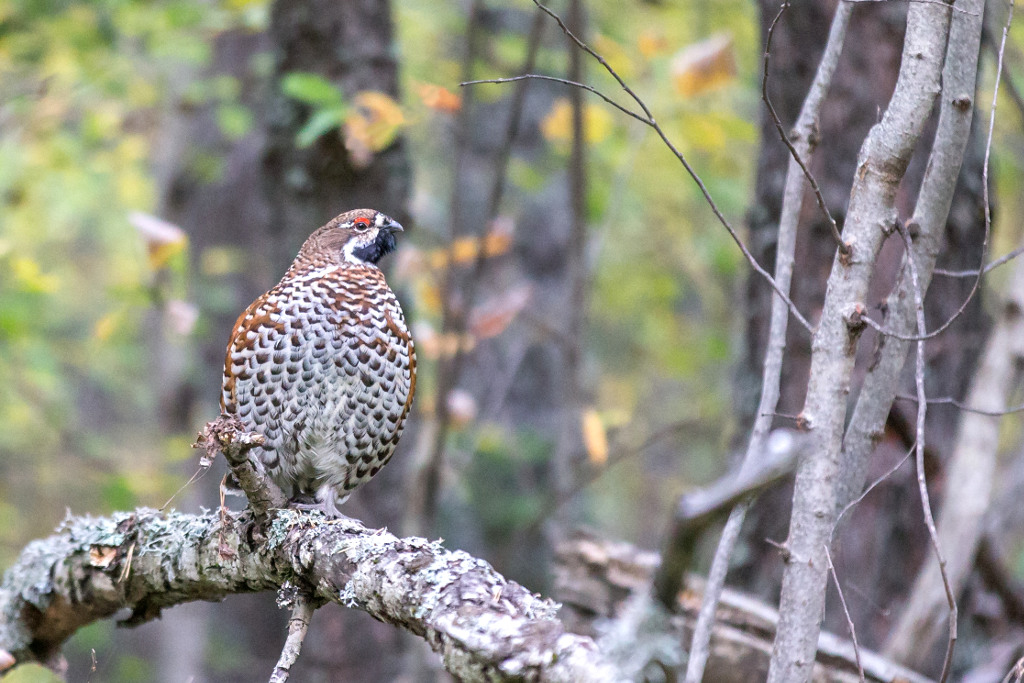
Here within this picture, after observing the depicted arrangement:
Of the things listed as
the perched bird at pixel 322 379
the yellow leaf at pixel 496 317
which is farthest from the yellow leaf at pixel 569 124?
the perched bird at pixel 322 379

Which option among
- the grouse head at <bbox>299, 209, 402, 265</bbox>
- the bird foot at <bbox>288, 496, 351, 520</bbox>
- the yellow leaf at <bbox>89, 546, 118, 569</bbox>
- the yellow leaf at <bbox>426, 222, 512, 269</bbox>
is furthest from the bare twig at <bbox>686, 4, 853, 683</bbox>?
the yellow leaf at <bbox>426, 222, 512, 269</bbox>

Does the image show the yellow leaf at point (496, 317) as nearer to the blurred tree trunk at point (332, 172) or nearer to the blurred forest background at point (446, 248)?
the blurred forest background at point (446, 248)

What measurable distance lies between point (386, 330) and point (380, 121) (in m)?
1.60

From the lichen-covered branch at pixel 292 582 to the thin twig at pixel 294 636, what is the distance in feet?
0.16

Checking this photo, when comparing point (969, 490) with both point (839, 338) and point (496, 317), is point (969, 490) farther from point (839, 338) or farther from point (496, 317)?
point (496, 317)

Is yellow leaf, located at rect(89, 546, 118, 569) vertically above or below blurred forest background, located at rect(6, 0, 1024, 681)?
below

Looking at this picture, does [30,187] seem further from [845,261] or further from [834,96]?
[845,261]

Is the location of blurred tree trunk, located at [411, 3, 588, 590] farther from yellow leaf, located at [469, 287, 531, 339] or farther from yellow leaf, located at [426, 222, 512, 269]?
yellow leaf, located at [469, 287, 531, 339]

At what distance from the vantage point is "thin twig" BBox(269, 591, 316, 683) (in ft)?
7.23

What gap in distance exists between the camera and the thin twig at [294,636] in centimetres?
221

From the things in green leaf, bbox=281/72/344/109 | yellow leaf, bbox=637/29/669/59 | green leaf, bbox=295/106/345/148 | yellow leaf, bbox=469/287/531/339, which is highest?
yellow leaf, bbox=637/29/669/59

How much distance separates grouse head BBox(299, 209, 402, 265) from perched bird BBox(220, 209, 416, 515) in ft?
0.82

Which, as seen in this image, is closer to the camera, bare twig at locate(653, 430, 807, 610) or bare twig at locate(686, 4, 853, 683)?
bare twig at locate(653, 430, 807, 610)

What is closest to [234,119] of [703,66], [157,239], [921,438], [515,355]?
[157,239]
